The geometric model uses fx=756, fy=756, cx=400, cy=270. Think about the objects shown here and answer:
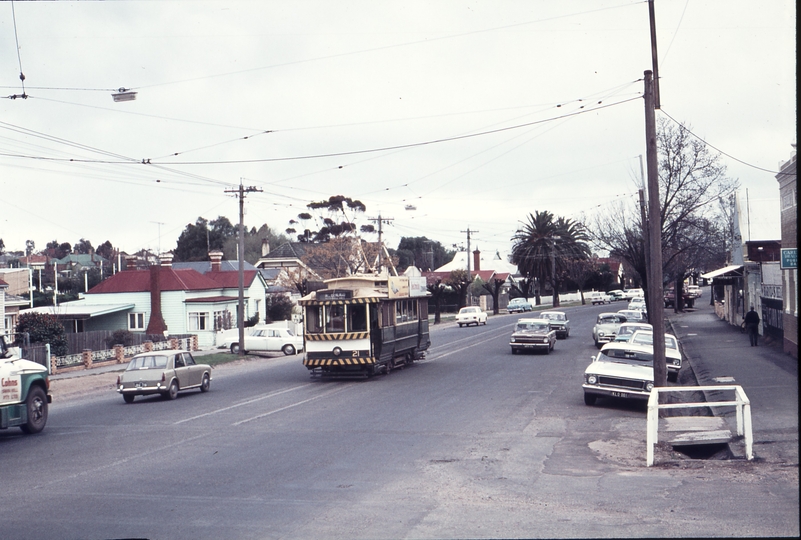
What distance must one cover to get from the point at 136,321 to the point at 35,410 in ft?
122

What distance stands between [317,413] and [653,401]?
858cm

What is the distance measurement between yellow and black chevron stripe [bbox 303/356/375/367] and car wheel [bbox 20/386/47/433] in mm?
10185

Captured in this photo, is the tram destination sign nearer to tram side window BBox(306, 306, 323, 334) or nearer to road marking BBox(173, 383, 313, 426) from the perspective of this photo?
tram side window BBox(306, 306, 323, 334)

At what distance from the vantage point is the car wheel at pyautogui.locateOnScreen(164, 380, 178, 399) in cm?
2233

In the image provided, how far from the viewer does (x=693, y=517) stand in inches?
330

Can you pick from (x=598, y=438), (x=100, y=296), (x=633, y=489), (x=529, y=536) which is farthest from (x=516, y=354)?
(x=100, y=296)

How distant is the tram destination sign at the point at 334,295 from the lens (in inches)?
1016

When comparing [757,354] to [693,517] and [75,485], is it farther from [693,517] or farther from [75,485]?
[75,485]

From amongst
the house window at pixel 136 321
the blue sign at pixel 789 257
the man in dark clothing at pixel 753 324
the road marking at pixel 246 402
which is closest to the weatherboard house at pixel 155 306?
the house window at pixel 136 321

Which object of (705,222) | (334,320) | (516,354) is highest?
(705,222)

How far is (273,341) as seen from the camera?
4156cm

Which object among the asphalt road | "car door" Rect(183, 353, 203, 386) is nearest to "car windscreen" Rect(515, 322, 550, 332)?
the asphalt road

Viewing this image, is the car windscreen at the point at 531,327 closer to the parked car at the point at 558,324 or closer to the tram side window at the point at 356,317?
the parked car at the point at 558,324

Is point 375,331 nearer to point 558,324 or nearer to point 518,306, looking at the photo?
point 558,324
